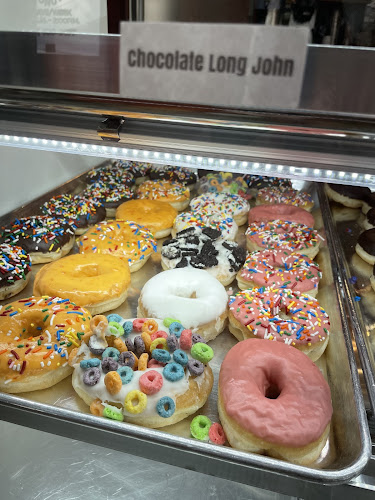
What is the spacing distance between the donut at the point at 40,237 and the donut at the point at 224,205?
1.04 metres

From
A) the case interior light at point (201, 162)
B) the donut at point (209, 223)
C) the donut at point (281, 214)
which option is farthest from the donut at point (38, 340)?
the donut at point (281, 214)

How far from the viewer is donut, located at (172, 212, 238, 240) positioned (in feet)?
10.8

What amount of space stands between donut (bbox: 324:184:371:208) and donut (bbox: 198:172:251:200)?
0.72 metres

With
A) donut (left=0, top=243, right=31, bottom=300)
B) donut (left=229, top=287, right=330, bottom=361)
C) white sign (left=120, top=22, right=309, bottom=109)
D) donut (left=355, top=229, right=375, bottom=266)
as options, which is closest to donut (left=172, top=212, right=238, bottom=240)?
donut (left=229, top=287, right=330, bottom=361)

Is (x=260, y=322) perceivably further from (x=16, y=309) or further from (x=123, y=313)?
(x=16, y=309)

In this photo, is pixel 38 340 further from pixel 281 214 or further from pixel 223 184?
pixel 223 184

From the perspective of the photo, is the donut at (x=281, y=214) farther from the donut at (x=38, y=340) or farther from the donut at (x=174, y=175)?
the donut at (x=38, y=340)

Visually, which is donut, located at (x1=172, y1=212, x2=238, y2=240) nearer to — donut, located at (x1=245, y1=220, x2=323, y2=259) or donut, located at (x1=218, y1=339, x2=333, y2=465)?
donut, located at (x1=245, y1=220, x2=323, y2=259)

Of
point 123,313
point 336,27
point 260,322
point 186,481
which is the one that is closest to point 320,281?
point 260,322

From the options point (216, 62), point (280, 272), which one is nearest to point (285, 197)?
point (280, 272)

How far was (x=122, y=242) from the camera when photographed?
311cm

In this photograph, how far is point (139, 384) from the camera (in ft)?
6.15

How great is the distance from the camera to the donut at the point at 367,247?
123 inches

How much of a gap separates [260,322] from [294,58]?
153 cm
